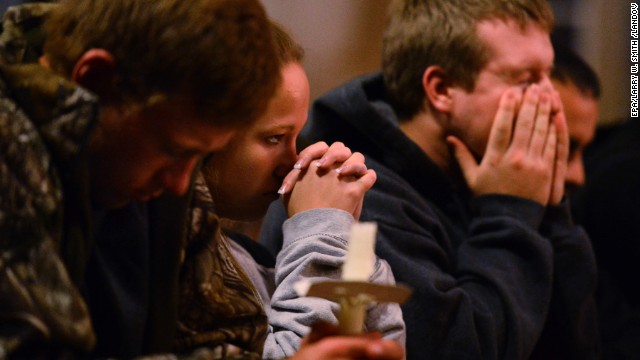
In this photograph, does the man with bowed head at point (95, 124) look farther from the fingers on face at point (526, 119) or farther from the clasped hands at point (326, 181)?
the fingers on face at point (526, 119)

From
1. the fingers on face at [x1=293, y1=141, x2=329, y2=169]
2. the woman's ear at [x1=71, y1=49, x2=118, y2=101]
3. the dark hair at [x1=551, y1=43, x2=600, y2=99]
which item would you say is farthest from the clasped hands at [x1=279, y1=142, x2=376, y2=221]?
the dark hair at [x1=551, y1=43, x2=600, y2=99]

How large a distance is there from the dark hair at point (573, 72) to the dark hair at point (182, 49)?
67.4 inches

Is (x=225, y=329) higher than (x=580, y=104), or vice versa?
(x=225, y=329)

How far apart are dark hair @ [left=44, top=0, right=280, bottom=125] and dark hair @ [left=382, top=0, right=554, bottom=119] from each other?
1122 millimetres

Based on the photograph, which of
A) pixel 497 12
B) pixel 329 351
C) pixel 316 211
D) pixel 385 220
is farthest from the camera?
pixel 497 12

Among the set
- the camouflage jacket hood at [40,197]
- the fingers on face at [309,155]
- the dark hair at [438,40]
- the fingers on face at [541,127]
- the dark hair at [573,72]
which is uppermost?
the camouflage jacket hood at [40,197]

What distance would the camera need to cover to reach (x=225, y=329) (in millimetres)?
1509

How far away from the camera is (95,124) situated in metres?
1.20

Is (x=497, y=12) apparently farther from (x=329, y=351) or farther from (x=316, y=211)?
(x=329, y=351)

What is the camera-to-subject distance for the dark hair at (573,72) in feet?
9.22

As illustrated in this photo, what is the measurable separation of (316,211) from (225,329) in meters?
0.31

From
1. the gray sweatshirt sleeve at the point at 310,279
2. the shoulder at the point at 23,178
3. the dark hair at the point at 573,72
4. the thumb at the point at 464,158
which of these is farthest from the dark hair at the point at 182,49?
the dark hair at the point at 573,72

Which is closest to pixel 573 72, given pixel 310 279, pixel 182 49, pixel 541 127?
pixel 541 127

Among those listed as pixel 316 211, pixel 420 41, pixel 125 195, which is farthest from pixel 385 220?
pixel 125 195
